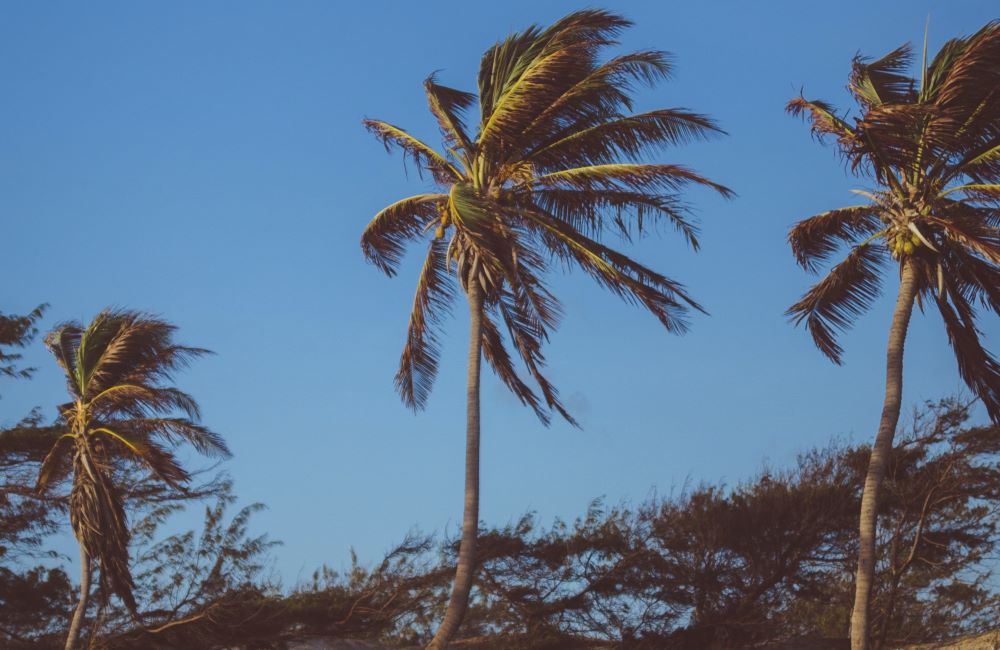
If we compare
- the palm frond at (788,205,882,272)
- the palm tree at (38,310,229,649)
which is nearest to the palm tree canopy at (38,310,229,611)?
the palm tree at (38,310,229,649)

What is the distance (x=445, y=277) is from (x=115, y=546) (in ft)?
24.5

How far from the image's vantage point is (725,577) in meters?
22.8

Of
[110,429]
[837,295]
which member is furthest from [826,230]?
[110,429]

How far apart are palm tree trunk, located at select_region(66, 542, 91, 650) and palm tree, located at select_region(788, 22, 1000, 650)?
13.4m

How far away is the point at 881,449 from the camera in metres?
18.5

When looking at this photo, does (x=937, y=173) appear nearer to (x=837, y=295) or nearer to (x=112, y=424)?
(x=837, y=295)

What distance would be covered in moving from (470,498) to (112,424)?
7.28m

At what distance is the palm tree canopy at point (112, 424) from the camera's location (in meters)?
20.8

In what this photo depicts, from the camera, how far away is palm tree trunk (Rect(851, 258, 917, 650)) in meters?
17.7

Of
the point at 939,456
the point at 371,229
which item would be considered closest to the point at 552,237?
the point at 371,229

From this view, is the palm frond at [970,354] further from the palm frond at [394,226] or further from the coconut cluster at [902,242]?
the palm frond at [394,226]

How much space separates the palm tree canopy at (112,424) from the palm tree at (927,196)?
1182 cm

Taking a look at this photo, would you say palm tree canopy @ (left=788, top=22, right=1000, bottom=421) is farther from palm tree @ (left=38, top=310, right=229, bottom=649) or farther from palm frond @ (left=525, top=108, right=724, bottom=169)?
palm tree @ (left=38, top=310, right=229, bottom=649)

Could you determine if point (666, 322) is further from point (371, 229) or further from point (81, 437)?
point (81, 437)
